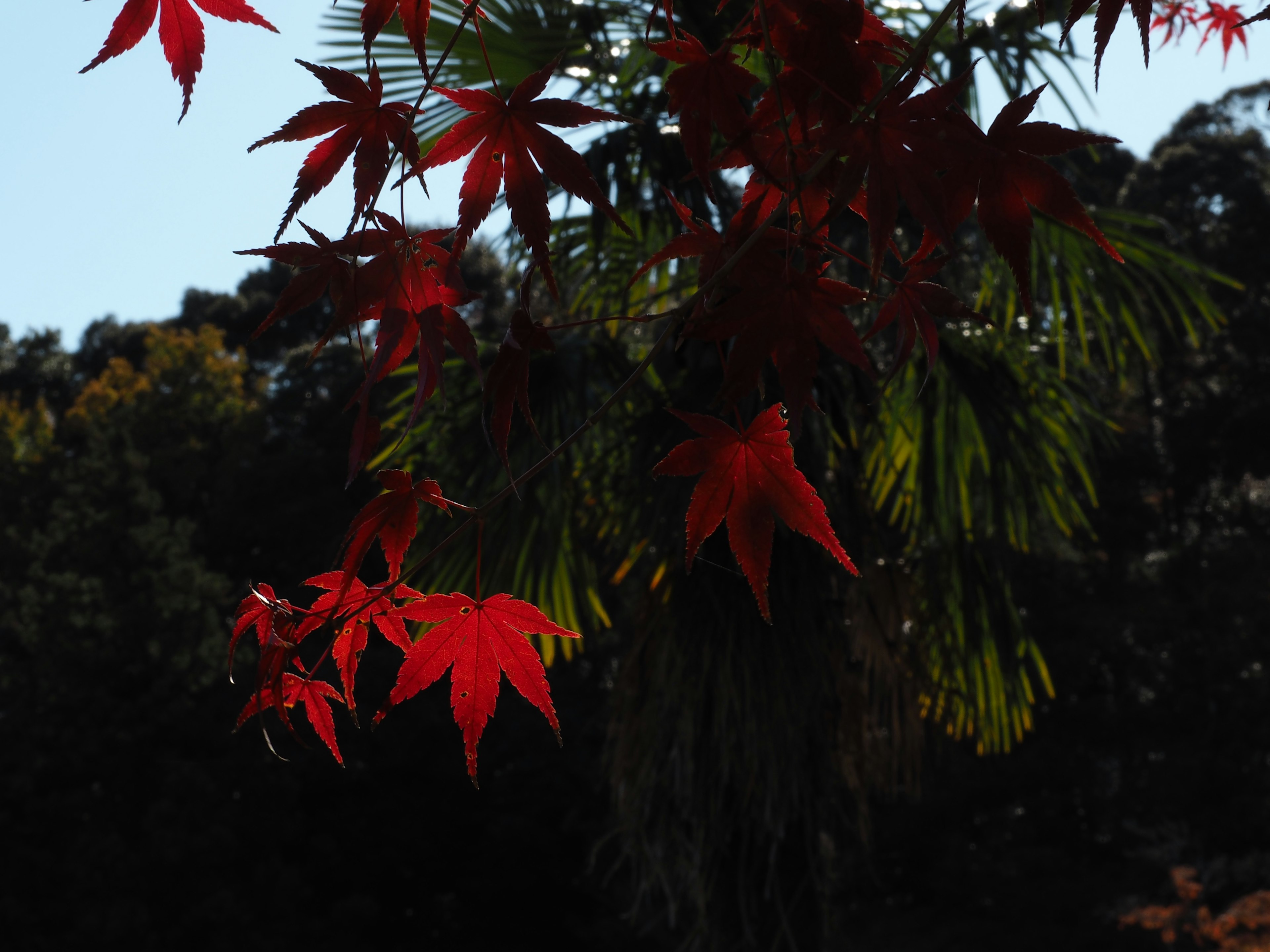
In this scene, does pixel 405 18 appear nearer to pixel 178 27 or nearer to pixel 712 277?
pixel 178 27

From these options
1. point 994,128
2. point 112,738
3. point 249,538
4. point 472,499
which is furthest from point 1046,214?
point 249,538

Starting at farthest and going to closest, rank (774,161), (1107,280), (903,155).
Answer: (1107,280)
(774,161)
(903,155)

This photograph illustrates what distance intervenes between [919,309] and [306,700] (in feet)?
1.55

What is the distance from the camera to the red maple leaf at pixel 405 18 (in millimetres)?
609

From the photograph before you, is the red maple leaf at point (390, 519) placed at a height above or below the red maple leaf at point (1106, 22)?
below

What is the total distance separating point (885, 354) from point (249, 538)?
8.46 m

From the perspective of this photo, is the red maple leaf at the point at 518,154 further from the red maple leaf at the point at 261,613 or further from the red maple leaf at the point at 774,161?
the red maple leaf at the point at 261,613

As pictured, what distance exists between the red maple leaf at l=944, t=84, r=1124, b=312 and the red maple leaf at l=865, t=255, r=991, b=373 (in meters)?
0.08

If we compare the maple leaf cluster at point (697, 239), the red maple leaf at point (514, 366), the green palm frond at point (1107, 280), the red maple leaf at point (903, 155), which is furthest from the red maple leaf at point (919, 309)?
the green palm frond at point (1107, 280)

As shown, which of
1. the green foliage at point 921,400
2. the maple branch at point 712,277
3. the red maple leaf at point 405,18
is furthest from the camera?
the green foliage at point 921,400

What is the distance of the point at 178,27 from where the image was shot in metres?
0.69

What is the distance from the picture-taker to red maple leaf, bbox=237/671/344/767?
628 millimetres

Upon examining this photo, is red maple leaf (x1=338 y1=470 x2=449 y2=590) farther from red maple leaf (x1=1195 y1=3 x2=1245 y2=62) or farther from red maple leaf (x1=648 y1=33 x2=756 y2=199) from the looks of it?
red maple leaf (x1=1195 y1=3 x2=1245 y2=62)

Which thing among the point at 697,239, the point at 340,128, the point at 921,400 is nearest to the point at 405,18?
the point at 340,128
